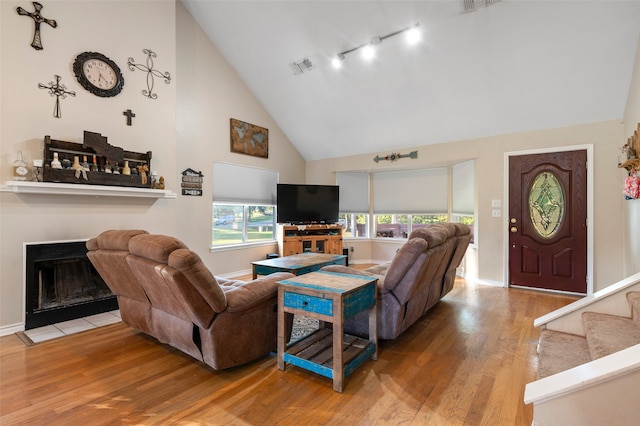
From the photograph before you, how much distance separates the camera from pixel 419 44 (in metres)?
3.94

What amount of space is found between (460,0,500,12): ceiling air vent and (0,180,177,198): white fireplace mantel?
410 centimetres

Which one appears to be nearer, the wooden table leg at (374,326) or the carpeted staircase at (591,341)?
the carpeted staircase at (591,341)

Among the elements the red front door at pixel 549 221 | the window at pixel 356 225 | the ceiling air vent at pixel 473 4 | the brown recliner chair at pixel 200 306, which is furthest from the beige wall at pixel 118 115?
the red front door at pixel 549 221

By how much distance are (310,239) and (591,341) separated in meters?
4.34

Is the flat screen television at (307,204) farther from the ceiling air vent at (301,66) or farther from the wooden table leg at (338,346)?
the wooden table leg at (338,346)

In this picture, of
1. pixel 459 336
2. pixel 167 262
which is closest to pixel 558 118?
pixel 459 336

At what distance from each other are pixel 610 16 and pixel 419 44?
1.86 m

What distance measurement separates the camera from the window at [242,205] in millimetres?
5254

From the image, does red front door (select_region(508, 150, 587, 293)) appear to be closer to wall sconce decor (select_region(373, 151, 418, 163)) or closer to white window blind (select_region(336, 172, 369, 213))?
wall sconce decor (select_region(373, 151, 418, 163))

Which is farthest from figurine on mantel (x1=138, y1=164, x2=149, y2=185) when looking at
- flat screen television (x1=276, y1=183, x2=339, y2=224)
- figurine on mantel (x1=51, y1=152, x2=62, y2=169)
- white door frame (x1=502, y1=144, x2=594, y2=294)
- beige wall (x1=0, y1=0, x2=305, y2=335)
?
white door frame (x1=502, y1=144, x2=594, y2=294)

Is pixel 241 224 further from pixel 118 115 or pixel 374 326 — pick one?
pixel 374 326

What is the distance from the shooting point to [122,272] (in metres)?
2.51

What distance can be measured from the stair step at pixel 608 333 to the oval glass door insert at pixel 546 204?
2417mm

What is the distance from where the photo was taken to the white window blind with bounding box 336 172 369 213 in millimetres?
6730
